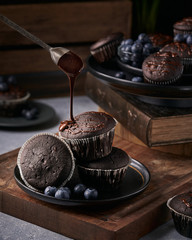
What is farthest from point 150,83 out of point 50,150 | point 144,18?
point 144,18

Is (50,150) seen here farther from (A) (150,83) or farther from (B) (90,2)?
(B) (90,2)

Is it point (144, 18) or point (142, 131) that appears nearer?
point (142, 131)

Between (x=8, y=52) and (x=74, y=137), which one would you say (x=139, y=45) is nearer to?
(x=74, y=137)

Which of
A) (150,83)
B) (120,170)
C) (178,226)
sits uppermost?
(150,83)

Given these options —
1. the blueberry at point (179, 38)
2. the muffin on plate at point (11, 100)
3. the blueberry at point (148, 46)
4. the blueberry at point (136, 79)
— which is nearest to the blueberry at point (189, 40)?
the blueberry at point (179, 38)

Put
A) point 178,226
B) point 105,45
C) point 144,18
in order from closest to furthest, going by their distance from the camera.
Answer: point 178,226, point 105,45, point 144,18

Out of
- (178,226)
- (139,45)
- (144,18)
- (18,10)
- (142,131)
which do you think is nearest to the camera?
(178,226)

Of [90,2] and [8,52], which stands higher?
[90,2]
